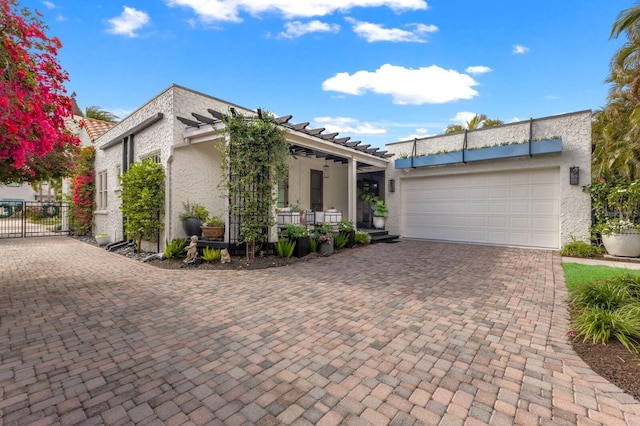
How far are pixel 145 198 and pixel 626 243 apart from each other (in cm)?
1258

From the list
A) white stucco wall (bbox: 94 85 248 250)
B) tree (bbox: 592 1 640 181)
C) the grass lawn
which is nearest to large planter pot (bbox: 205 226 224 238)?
white stucco wall (bbox: 94 85 248 250)

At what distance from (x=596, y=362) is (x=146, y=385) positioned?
154 inches

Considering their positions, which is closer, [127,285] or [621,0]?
[127,285]

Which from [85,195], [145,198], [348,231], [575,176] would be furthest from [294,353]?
[85,195]

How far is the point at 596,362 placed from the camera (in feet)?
8.80

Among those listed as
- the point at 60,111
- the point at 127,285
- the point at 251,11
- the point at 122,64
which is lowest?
the point at 127,285

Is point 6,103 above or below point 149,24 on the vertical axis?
below

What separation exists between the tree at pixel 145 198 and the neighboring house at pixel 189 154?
1.03 ft

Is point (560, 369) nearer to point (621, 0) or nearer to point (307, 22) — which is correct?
point (307, 22)

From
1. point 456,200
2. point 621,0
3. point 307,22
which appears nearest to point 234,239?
point 307,22

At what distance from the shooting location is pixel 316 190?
1269cm

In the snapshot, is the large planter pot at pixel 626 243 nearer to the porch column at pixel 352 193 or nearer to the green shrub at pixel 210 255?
the porch column at pixel 352 193

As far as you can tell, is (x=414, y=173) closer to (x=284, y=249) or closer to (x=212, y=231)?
(x=284, y=249)

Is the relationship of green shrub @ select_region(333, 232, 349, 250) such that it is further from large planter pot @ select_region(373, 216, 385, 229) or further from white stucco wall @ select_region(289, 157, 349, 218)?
large planter pot @ select_region(373, 216, 385, 229)
